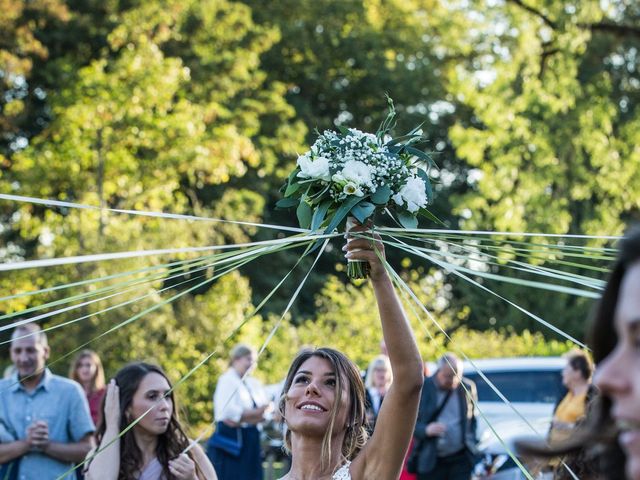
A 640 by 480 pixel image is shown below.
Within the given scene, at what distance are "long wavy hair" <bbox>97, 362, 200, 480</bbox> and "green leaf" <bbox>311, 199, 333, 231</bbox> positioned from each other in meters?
1.62

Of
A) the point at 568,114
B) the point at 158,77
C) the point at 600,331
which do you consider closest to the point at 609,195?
the point at 568,114

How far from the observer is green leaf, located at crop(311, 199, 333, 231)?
13.8ft

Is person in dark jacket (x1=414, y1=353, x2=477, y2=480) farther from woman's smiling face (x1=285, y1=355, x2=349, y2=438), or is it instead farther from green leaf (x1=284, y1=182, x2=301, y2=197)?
green leaf (x1=284, y1=182, x2=301, y2=197)

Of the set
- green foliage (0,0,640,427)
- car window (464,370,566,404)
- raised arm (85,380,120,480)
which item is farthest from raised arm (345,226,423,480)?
green foliage (0,0,640,427)

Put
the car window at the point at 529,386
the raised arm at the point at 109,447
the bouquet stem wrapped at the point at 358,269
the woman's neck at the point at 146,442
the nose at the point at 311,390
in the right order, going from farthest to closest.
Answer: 1. the car window at the point at 529,386
2. the woman's neck at the point at 146,442
3. the raised arm at the point at 109,447
4. the nose at the point at 311,390
5. the bouquet stem wrapped at the point at 358,269

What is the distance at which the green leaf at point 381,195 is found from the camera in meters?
4.17

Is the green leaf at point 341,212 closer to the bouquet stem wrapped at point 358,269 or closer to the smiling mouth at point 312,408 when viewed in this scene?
the bouquet stem wrapped at point 358,269

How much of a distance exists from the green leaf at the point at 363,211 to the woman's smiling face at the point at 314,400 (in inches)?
25.2

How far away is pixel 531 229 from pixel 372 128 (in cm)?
1184

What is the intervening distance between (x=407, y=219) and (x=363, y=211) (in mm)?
207

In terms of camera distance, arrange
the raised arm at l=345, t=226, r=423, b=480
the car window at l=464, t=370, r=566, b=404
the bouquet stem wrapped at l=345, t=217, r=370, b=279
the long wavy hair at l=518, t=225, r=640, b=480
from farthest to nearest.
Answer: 1. the car window at l=464, t=370, r=566, b=404
2. the bouquet stem wrapped at l=345, t=217, r=370, b=279
3. the raised arm at l=345, t=226, r=423, b=480
4. the long wavy hair at l=518, t=225, r=640, b=480

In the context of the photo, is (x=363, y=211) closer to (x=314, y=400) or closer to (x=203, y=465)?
(x=314, y=400)

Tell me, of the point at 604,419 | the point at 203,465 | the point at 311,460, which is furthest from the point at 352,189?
the point at 604,419

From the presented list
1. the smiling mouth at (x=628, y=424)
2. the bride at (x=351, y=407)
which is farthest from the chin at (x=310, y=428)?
the smiling mouth at (x=628, y=424)
